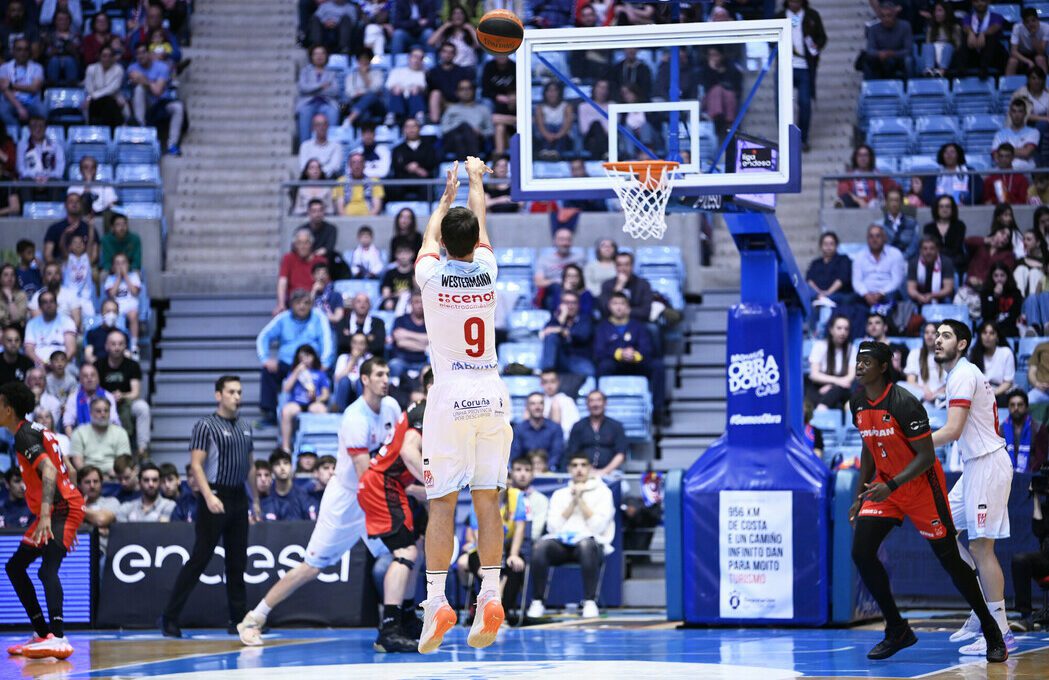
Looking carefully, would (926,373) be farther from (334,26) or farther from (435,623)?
(334,26)

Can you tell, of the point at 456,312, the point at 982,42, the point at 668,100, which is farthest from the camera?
the point at 982,42

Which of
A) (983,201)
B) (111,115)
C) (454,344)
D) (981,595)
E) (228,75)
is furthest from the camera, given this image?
(228,75)

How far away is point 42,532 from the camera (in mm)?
12141

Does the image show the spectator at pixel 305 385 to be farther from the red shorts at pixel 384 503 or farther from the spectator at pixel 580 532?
the red shorts at pixel 384 503

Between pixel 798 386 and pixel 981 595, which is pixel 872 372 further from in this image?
pixel 798 386

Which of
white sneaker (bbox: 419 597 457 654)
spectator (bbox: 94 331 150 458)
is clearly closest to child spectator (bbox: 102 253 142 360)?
spectator (bbox: 94 331 150 458)

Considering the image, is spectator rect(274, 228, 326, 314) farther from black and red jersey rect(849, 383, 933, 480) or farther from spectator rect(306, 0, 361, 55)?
black and red jersey rect(849, 383, 933, 480)

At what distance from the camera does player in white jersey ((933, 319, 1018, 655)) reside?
11.2 metres

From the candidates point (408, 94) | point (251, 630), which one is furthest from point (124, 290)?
point (251, 630)

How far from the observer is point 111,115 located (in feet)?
75.6

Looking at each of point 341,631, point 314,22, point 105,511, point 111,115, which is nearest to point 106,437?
point 105,511

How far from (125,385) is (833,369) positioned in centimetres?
835

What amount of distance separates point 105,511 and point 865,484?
786cm

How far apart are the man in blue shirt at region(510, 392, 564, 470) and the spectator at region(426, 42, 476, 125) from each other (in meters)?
6.75
